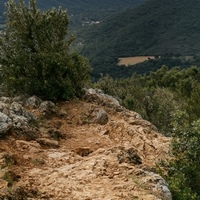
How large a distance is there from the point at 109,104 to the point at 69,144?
249 inches

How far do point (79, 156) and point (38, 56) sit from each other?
25.7ft

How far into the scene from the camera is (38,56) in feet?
63.5

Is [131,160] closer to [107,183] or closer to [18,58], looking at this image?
[107,183]

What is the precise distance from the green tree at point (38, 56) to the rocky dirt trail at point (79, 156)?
1.09 metres

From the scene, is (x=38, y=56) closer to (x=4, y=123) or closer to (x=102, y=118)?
(x=102, y=118)

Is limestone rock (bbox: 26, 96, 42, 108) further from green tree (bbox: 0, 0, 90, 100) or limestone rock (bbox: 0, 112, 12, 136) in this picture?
limestone rock (bbox: 0, 112, 12, 136)

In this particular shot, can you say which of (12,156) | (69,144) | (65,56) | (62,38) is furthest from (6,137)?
(62,38)

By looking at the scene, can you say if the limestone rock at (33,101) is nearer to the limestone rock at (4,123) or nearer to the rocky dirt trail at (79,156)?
the rocky dirt trail at (79,156)

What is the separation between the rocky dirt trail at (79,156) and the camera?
1062 cm

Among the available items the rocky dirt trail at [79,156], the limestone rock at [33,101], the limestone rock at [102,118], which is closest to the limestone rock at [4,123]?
the rocky dirt trail at [79,156]

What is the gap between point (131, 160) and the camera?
12938mm

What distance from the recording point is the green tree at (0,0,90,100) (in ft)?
63.4

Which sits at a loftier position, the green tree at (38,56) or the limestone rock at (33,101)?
the green tree at (38,56)

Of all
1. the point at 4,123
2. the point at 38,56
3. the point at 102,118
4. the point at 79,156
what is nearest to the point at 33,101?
the point at 38,56
